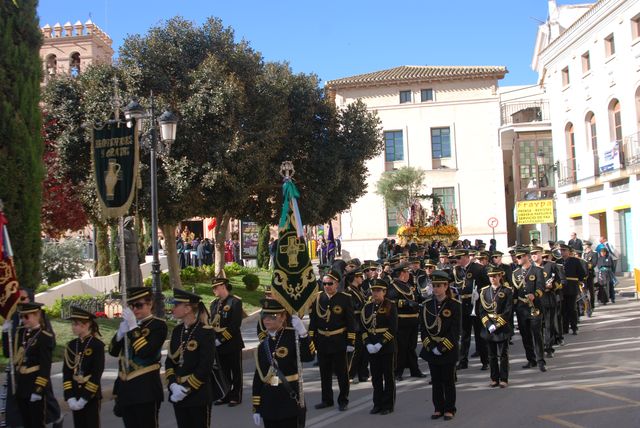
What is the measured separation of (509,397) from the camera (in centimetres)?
916

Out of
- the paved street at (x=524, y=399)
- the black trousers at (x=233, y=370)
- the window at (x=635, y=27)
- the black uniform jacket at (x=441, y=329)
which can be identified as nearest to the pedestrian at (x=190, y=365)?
the paved street at (x=524, y=399)

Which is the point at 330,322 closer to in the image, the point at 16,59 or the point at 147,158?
the point at 16,59

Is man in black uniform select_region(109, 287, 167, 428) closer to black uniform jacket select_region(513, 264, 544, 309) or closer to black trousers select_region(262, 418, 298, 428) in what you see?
black trousers select_region(262, 418, 298, 428)

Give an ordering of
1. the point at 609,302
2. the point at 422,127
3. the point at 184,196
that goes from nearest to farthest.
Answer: the point at 184,196 → the point at 609,302 → the point at 422,127

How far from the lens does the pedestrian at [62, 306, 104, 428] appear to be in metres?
6.48

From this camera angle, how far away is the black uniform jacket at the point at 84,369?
21.3ft

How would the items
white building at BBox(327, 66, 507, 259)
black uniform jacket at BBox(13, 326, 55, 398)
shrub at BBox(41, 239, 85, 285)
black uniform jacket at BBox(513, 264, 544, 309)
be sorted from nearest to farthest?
1. black uniform jacket at BBox(13, 326, 55, 398)
2. black uniform jacket at BBox(513, 264, 544, 309)
3. shrub at BBox(41, 239, 85, 285)
4. white building at BBox(327, 66, 507, 259)

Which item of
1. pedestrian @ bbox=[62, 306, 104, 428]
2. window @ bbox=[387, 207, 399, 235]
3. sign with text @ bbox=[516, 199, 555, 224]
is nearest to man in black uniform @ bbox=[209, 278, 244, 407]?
pedestrian @ bbox=[62, 306, 104, 428]

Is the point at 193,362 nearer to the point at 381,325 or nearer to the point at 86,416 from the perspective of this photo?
the point at 86,416

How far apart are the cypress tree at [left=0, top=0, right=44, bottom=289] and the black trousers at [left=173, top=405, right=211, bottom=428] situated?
7.89m

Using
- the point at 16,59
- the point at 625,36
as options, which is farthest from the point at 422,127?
the point at 16,59

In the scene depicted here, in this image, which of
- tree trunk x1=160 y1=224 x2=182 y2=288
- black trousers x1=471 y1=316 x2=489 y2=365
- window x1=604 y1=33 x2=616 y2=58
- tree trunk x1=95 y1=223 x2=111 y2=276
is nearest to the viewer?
black trousers x1=471 y1=316 x2=489 y2=365

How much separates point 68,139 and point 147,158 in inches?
86.7

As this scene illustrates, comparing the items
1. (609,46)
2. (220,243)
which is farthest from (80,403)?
(609,46)
